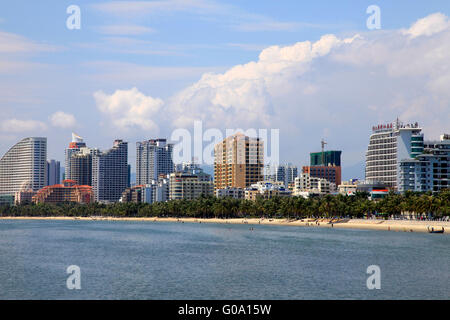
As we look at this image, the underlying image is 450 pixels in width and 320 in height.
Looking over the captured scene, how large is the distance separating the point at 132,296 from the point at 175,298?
170 inches

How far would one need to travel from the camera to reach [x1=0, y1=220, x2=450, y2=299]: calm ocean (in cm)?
6044

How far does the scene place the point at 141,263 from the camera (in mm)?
84812

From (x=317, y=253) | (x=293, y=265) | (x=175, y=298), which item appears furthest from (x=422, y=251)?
(x=175, y=298)

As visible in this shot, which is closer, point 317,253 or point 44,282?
point 44,282

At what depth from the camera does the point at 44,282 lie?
220 ft

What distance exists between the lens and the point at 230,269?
77812mm

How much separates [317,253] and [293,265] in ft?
53.3


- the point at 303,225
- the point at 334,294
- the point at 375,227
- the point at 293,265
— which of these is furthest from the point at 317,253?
the point at 303,225

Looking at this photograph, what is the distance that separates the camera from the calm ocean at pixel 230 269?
198ft

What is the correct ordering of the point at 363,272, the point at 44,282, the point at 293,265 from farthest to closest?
the point at 293,265 → the point at 363,272 → the point at 44,282
